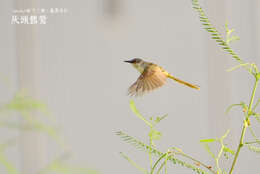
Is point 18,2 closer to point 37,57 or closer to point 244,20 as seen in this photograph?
point 37,57

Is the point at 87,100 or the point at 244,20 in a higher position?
the point at 244,20

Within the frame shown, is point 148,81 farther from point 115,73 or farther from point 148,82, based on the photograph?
point 115,73

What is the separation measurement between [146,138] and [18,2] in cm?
55

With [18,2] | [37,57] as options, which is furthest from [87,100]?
[18,2]

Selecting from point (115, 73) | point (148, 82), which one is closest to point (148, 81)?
point (148, 82)

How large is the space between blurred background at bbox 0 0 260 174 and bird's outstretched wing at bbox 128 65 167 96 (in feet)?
2.11

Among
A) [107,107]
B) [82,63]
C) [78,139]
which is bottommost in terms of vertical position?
[78,139]

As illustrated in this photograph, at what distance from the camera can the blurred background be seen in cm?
104

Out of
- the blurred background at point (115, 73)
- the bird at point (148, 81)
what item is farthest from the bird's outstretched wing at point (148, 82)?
the blurred background at point (115, 73)

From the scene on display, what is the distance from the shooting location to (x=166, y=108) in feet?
3.50

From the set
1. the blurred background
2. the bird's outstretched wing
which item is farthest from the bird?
the blurred background

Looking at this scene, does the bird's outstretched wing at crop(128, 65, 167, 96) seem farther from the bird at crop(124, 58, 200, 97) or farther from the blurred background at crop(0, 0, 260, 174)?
the blurred background at crop(0, 0, 260, 174)

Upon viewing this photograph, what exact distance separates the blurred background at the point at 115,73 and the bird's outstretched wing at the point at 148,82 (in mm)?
643

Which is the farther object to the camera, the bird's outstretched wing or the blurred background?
the blurred background
